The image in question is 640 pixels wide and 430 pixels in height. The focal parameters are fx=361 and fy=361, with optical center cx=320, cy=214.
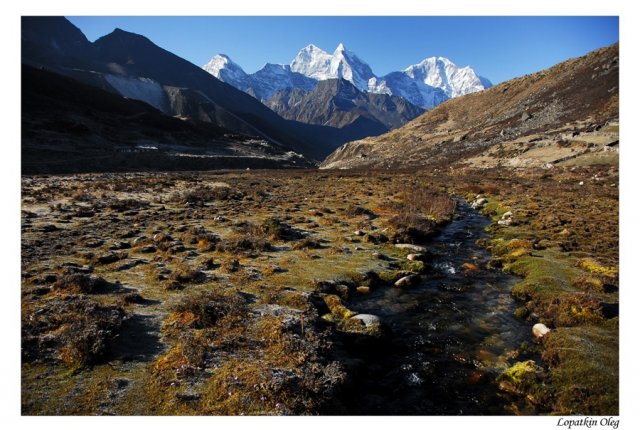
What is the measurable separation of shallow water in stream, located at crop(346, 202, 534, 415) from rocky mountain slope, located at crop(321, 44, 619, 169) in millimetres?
57220

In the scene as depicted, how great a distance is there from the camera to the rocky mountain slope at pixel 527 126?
69875 mm

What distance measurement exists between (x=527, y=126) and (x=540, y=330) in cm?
10504

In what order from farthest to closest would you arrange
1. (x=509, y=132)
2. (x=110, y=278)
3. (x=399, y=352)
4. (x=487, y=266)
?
(x=509, y=132)
(x=487, y=266)
(x=110, y=278)
(x=399, y=352)

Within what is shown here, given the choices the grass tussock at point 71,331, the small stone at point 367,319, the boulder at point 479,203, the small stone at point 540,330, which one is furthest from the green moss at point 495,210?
the grass tussock at point 71,331

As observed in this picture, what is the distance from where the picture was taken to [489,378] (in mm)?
10047

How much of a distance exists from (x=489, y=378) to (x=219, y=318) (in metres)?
8.17

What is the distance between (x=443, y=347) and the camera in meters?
11.7

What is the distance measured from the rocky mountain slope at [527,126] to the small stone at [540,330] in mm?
59164

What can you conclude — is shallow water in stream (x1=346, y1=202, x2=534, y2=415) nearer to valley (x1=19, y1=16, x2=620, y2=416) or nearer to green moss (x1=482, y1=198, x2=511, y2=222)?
valley (x1=19, y1=16, x2=620, y2=416)

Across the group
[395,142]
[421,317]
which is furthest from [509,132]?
[421,317]

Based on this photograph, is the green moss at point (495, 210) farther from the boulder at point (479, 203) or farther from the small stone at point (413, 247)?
the small stone at point (413, 247)

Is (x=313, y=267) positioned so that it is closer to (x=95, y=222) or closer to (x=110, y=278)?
(x=110, y=278)

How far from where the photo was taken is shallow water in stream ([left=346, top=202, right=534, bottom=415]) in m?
9.24

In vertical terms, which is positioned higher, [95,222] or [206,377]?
[95,222]
